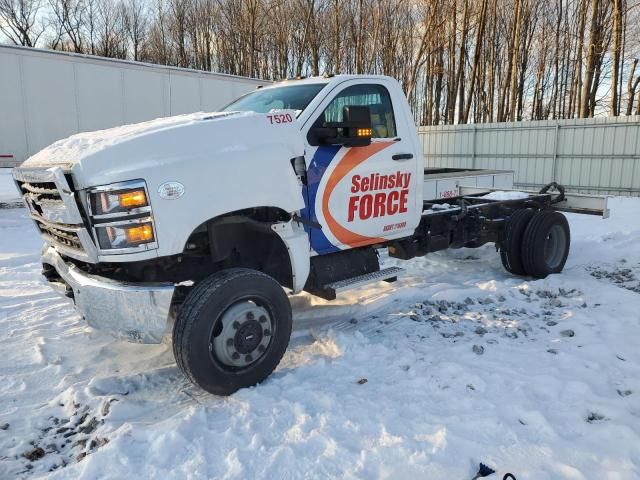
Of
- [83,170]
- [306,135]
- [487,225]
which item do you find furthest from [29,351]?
[487,225]

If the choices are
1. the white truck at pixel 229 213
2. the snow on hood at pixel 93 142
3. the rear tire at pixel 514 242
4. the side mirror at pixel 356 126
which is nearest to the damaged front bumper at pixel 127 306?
the white truck at pixel 229 213

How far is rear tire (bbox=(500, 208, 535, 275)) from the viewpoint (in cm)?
643

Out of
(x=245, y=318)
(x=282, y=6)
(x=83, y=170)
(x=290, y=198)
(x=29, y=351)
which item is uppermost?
(x=282, y=6)

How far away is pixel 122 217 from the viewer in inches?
127

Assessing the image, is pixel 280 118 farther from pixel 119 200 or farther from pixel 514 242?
pixel 514 242

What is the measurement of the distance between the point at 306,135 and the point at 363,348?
180 cm

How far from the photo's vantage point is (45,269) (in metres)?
4.35

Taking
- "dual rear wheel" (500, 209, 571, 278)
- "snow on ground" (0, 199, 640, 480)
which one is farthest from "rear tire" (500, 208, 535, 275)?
"snow on ground" (0, 199, 640, 480)

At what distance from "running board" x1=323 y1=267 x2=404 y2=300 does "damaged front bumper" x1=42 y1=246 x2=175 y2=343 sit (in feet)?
5.00

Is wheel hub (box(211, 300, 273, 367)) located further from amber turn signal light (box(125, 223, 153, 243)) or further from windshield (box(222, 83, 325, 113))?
windshield (box(222, 83, 325, 113))

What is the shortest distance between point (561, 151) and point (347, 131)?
1541cm

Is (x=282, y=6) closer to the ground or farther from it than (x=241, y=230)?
farther from it

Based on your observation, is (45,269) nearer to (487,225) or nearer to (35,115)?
(487,225)

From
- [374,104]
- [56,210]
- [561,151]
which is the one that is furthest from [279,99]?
[561,151]
